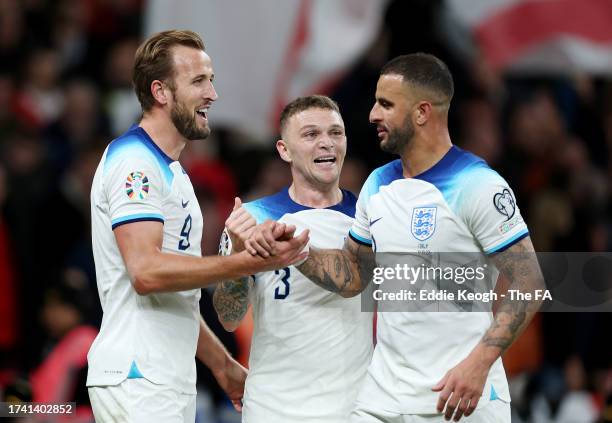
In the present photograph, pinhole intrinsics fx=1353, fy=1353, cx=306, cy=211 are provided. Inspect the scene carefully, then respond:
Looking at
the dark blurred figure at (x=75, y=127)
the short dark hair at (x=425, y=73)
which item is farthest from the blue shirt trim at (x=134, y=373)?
the dark blurred figure at (x=75, y=127)

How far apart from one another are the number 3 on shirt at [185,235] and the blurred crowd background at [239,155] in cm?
294

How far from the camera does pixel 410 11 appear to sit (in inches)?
502

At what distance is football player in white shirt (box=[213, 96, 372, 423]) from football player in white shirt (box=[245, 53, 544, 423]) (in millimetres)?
237

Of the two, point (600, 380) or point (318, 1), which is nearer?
point (600, 380)

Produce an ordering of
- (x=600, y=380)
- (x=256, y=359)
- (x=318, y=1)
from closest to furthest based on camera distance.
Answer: (x=256, y=359) → (x=600, y=380) → (x=318, y=1)

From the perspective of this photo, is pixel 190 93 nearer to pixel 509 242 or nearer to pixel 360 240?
pixel 360 240

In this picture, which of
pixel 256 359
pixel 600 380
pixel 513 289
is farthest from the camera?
pixel 600 380

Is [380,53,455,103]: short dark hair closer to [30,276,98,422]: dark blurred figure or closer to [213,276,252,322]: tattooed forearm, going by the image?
[213,276,252,322]: tattooed forearm

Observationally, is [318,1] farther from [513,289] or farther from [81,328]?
[513,289]

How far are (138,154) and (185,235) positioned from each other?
495mm

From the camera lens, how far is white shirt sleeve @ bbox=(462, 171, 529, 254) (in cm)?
664

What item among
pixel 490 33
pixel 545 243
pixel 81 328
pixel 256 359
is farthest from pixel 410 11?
pixel 256 359

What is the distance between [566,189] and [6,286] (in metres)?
5.21

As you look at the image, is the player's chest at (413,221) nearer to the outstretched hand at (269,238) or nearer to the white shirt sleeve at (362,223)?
the white shirt sleeve at (362,223)
